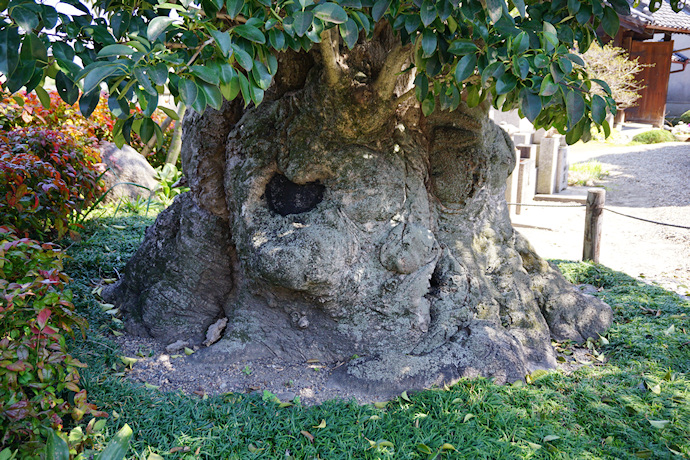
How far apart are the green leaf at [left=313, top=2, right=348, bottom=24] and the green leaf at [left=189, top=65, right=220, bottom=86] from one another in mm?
410

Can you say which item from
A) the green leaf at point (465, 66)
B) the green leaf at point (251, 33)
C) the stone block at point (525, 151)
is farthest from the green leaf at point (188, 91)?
the stone block at point (525, 151)

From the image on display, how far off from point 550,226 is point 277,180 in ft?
21.1

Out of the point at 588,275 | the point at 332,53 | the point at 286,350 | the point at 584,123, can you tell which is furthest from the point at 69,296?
the point at 588,275

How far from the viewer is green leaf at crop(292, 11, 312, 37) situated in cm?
180

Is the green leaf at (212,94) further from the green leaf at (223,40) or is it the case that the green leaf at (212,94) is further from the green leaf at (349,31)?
the green leaf at (349,31)

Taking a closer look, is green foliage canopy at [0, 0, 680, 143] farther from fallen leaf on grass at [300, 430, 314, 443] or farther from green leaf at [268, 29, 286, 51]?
fallen leaf on grass at [300, 430, 314, 443]

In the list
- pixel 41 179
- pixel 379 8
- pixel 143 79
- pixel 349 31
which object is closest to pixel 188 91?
pixel 143 79

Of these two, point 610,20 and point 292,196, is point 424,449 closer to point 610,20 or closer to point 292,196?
point 292,196

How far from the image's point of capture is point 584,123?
244cm

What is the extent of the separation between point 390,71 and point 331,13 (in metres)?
1.32

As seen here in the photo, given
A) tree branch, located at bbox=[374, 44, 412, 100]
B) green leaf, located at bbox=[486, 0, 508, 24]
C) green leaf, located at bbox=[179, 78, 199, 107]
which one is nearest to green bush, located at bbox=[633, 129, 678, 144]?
tree branch, located at bbox=[374, 44, 412, 100]

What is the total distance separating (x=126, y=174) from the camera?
25.6ft

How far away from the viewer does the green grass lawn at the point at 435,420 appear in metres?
2.67

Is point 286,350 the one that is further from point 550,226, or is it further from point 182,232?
point 550,226
